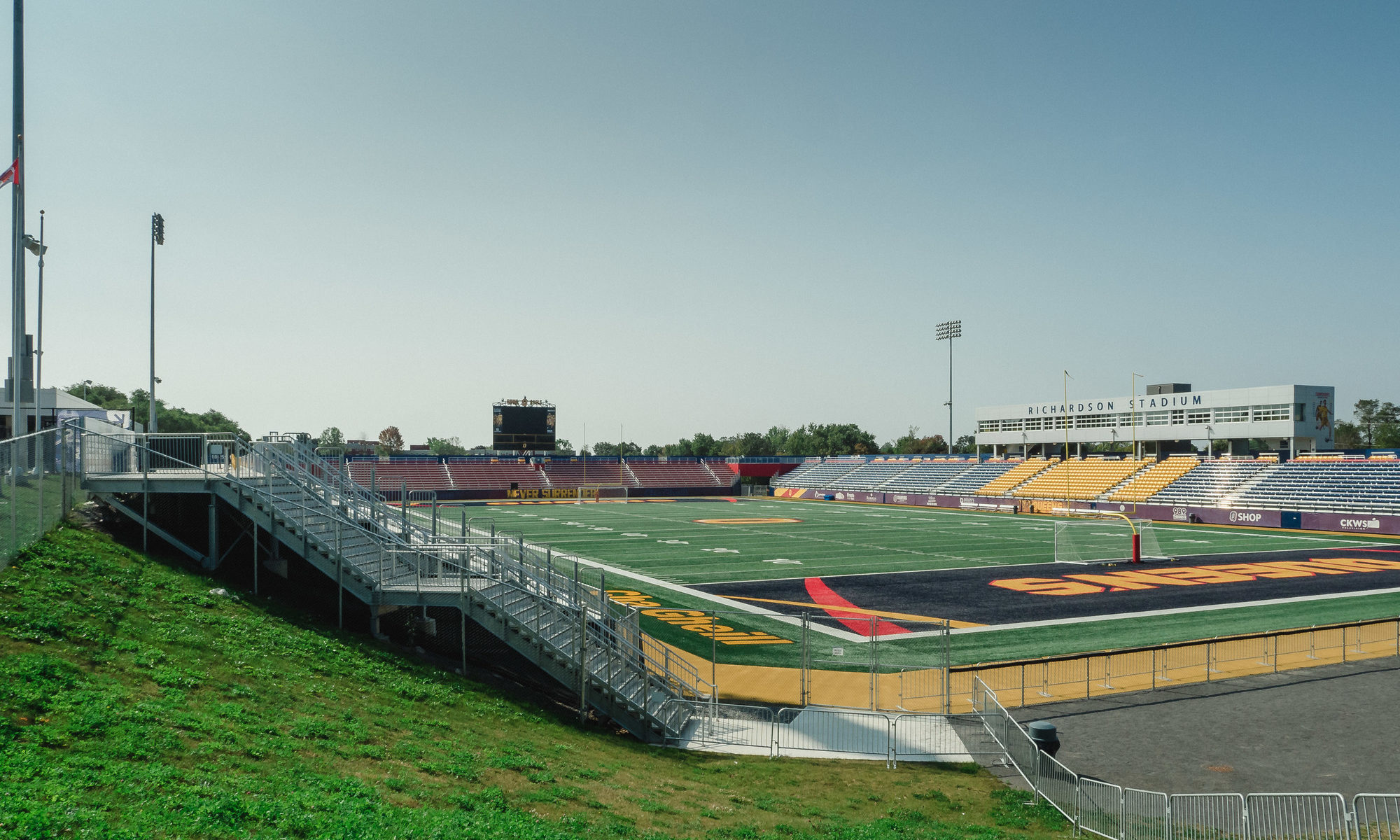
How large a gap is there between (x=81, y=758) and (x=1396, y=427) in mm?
197480

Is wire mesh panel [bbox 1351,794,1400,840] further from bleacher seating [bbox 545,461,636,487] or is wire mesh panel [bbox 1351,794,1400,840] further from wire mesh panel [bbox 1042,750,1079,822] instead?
bleacher seating [bbox 545,461,636,487]

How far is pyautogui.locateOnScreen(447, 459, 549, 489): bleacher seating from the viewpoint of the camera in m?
98.7

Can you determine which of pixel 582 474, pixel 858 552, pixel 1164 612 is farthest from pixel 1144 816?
pixel 582 474

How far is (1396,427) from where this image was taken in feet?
508

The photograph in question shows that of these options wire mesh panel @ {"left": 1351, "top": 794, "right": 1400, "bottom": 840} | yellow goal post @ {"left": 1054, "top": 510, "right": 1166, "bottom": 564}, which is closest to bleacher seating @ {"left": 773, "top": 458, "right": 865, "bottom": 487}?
yellow goal post @ {"left": 1054, "top": 510, "right": 1166, "bottom": 564}

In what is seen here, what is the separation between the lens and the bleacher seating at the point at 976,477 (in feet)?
278

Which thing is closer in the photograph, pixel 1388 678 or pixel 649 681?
pixel 649 681

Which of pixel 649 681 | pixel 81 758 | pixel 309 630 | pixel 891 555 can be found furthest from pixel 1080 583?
pixel 81 758

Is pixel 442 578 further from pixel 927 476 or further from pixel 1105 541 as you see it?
pixel 927 476

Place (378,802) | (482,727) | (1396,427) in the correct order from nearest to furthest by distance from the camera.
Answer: (378,802)
(482,727)
(1396,427)

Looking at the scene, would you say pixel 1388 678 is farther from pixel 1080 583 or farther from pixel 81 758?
pixel 81 758

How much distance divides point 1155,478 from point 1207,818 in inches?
2574

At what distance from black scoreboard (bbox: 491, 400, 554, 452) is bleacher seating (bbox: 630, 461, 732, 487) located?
8698 millimetres

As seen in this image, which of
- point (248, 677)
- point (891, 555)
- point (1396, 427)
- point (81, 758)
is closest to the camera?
point (81, 758)
